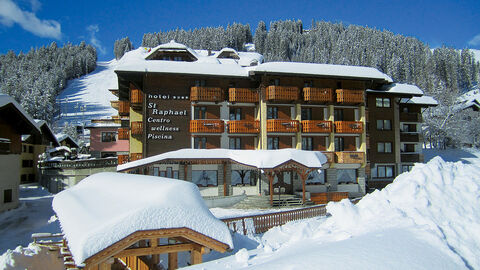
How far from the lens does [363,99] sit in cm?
3183

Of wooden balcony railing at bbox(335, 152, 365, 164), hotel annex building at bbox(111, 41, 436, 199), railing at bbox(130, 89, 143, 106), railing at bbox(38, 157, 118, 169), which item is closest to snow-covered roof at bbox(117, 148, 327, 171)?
hotel annex building at bbox(111, 41, 436, 199)

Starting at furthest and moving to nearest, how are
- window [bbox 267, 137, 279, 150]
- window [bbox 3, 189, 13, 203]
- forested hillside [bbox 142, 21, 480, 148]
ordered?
forested hillside [bbox 142, 21, 480, 148]
window [bbox 267, 137, 279, 150]
window [bbox 3, 189, 13, 203]

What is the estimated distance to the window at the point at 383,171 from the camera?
34.9 m

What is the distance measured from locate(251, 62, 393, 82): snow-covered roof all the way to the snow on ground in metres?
19.1

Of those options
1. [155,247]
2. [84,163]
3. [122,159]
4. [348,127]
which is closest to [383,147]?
[348,127]

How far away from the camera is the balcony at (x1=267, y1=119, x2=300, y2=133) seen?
29.5 m

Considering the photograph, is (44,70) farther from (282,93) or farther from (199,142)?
(282,93)

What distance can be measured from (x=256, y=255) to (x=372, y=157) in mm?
29061

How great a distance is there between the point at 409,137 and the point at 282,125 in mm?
16907

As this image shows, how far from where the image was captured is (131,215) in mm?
7242

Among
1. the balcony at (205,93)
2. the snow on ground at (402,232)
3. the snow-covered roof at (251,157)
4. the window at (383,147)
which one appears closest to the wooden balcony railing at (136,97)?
the balcony at (205,93)

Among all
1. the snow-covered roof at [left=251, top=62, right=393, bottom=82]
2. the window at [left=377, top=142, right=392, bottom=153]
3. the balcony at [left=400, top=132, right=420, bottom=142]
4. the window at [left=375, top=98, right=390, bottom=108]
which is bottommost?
the window at [left=377, top=142, right=392, bottom=153]

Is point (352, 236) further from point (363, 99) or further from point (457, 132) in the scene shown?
point (457, 132)

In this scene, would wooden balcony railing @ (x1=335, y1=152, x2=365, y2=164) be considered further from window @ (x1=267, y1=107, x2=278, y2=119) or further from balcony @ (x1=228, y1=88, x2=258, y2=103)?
balcony @ (x1=228, y1=88, x2=258, y2=103)
